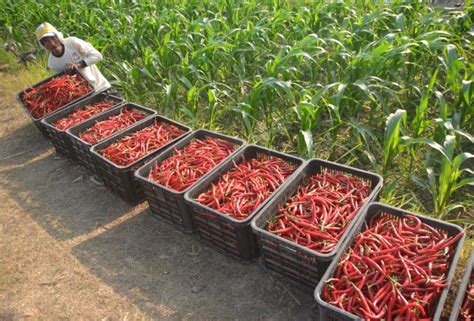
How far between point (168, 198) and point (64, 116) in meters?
2.24

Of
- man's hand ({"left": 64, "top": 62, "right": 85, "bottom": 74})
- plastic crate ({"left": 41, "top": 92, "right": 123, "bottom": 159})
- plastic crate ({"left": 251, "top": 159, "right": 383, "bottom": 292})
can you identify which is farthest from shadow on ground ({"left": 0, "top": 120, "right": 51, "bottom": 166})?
plastic crate ({"left": 251, "top": 159, "right": 383, "bottom": 292})

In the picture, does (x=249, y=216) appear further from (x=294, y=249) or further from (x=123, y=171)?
(x=123, y=171)

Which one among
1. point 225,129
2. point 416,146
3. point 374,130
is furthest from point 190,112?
point 416,146

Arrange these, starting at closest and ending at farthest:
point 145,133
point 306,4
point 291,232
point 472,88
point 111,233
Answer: point 291,232 < point 472,88 < point 111,233 < point 145,133 < point 306,4

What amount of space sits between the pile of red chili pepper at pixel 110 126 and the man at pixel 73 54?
31.0 inches

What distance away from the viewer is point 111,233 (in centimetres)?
343

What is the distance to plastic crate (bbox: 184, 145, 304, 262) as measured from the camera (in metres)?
2.68

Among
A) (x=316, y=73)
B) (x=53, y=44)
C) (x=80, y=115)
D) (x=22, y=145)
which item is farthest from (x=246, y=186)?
(x=22, y=145)

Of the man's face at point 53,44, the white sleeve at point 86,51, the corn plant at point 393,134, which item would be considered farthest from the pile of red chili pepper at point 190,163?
the man's face at point 53,44

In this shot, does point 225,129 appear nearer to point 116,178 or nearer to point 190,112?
point 190,112

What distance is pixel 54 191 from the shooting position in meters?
4.06

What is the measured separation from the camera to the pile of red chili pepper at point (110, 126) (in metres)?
3.93

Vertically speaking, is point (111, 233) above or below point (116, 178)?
below

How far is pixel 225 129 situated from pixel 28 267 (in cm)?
245
